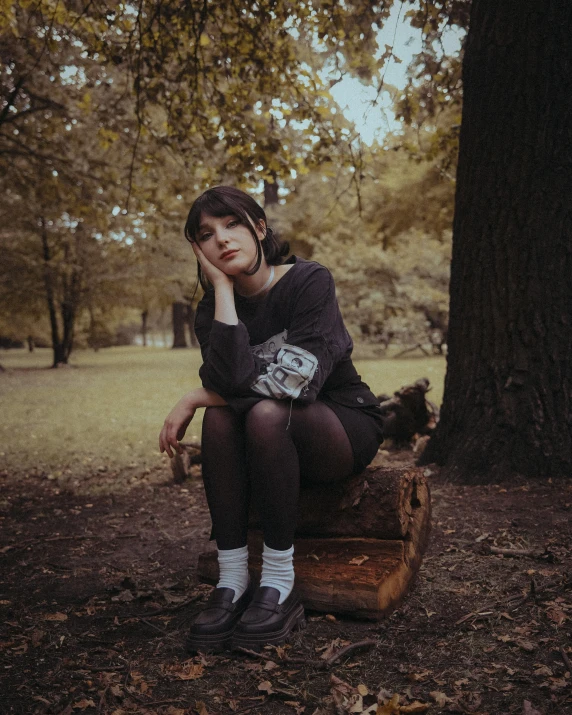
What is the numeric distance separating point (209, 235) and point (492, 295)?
2.11 m

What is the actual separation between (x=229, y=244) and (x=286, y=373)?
0.61 metres

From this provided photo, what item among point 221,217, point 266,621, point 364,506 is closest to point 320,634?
point 266,621

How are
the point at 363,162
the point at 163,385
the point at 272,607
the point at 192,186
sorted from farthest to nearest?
1. the point at 163,385
2. the point at 192,186
3. the point at 363,162
4. the point at 272,607

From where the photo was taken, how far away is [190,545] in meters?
3.65

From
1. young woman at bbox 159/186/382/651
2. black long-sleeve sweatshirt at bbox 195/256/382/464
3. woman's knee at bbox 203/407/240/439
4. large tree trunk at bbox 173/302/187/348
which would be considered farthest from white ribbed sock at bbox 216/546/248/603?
large tree trunk at bbox 173/302/187/348

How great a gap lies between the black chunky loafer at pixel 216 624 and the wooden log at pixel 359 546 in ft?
0.87

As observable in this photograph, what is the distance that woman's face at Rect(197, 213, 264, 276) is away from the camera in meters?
2.57

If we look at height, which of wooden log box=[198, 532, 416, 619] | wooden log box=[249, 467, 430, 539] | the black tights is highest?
the black tights

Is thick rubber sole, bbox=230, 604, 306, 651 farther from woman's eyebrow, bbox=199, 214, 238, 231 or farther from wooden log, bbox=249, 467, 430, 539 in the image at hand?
woman's eyebrow, bbox=199, 214, 238, 231

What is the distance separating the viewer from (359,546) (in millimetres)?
2670

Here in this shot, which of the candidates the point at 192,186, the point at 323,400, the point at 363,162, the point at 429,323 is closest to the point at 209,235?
the point at 323,400

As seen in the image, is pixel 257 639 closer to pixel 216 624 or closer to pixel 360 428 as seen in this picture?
pixel 216 624

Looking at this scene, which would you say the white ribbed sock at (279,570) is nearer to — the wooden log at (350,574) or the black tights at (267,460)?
the black tights at (267,460)

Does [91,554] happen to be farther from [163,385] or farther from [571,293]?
[163,385]
